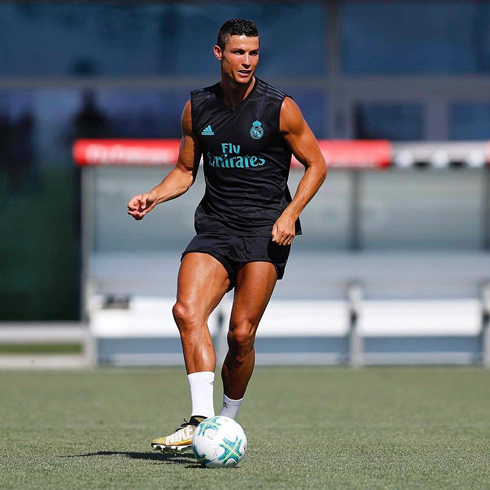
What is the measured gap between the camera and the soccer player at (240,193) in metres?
6.60

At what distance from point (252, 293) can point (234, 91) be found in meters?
1.06

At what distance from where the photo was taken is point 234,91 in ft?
22.2

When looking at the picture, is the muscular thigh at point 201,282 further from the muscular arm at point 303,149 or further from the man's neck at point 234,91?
the man's neck at point 234,91

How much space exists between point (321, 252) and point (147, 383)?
11.2 feet

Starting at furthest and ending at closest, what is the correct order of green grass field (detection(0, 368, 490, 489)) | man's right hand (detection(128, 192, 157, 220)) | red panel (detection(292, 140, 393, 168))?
1. red panel (detection(292, 140, 393, 168))
2. man's right hand (detection(128, 192, 157, 220))
3. green grass field (detection(0, 368, 490, 489))

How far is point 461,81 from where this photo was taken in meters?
17.3

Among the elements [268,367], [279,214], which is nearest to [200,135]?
[279,214]

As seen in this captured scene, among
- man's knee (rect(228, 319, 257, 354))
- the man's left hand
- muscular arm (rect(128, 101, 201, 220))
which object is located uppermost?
muscular arm (rect(128, 101, 201, 220))

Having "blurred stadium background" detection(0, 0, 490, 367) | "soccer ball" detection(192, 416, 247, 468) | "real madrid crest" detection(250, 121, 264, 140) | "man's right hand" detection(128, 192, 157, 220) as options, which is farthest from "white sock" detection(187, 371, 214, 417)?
"blurred stadium background" detection(0, 0, 490, 367)

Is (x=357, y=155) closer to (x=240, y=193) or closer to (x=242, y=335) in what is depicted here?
(x=240, y=193)

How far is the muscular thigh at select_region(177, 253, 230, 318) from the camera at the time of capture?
21.3ft

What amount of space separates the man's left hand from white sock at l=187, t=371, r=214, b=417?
2.45ft

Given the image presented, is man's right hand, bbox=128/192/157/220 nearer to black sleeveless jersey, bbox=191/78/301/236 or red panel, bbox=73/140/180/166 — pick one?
black sleeveless jersey, bbox=191/78/301/236

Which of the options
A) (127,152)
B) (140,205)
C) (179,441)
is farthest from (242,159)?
(127,152)
